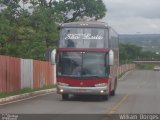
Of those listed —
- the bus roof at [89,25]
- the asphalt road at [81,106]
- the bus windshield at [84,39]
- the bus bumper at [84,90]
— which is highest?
the bus roof at [89,25]

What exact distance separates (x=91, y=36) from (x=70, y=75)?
2179 mm

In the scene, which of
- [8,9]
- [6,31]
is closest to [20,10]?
[8,9]

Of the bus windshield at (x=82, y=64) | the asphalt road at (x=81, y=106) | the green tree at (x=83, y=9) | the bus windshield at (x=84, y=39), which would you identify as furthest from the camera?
the green tree at (x=83, y=9)

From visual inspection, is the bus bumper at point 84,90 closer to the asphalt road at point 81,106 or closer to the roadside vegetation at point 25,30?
the asphalt road at point 81,106

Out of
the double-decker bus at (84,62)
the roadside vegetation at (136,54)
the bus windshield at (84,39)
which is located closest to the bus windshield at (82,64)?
the double-decker bus at (84,62)

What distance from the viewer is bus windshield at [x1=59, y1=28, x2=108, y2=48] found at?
98.7 feet

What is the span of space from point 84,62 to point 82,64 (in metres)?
0.15

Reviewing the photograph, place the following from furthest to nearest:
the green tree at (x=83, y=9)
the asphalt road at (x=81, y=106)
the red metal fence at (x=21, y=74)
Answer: the green tree at (x=83, y=9) < the red metal fence at (x=21, y=74) < the asphalt road at (x=81, y=106)

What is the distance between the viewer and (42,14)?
55438 mm

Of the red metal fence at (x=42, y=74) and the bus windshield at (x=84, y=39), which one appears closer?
the bus windshield at (x=84, y=39)

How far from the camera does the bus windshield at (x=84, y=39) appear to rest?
3008cm

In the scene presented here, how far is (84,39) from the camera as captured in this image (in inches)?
1190

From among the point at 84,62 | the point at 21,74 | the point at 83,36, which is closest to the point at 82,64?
the point at 84,62

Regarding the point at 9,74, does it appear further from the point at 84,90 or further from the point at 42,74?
the point at 42,74
